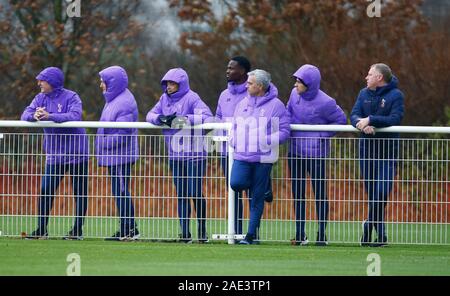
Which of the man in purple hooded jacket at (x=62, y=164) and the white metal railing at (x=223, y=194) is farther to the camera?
the man in purple hooded jacket at (x=62, y=164)

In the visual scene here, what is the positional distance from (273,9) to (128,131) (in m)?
11.9

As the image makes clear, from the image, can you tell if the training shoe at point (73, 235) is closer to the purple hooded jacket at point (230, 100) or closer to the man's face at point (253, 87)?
the purple hooded jacket at point (230, 100)

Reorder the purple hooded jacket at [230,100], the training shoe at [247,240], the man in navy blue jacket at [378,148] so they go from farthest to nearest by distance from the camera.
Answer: the purple hooded jacket at [230,100]
the training shoe at [247,240]
the man in navy blue jacket at [378,148]

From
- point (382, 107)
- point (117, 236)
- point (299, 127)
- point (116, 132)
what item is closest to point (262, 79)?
point (299, 127)

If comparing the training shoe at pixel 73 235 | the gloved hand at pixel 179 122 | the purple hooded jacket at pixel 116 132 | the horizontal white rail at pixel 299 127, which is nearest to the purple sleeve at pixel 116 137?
the purple hooded jacket at pixel 116 132

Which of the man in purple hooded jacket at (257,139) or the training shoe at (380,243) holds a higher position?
the man in purple hooded jacket at (257,139)

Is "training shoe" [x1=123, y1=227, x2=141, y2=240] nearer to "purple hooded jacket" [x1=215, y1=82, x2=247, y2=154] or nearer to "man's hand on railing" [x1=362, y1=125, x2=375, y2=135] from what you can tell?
"purple hooded jacket" [x1=215, y1=82, x2=247, y2=154]

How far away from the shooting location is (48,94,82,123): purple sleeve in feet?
53.9

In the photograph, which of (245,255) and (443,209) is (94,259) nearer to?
(245,255)

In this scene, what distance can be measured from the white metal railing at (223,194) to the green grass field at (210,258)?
0.65 ft

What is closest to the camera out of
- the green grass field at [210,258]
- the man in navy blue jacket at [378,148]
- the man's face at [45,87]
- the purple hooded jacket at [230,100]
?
the green grass field at [210,258]

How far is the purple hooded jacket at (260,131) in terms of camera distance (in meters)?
16.0

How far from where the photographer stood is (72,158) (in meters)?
16.4
